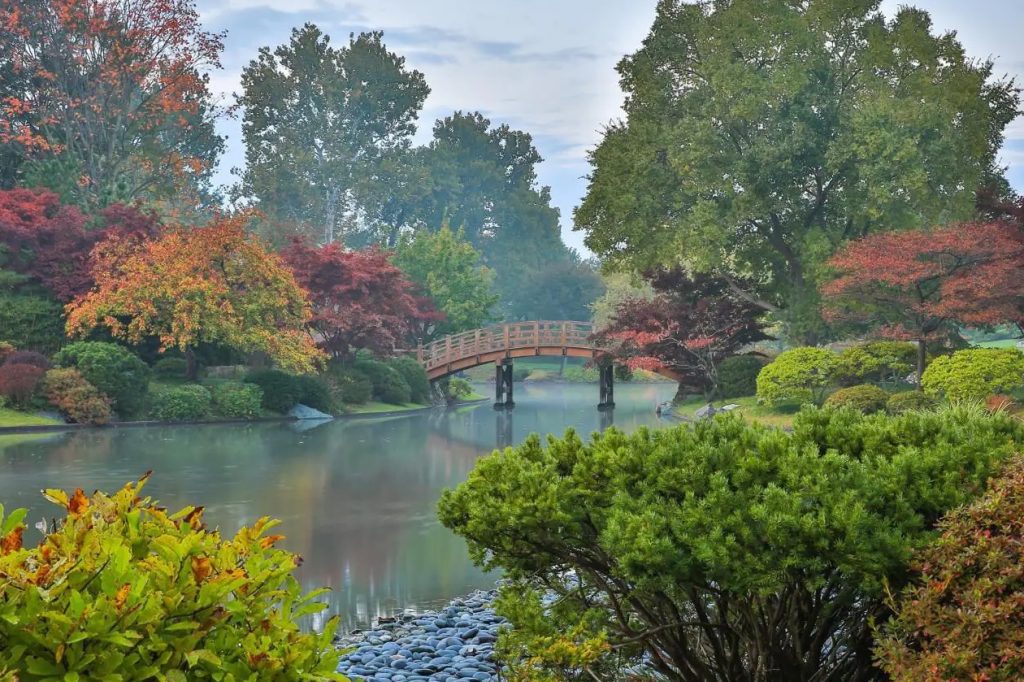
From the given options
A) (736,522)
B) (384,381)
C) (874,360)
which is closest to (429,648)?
(736,522)

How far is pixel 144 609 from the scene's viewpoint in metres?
2.49

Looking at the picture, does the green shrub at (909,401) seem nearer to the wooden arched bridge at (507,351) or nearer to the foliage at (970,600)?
the wooden arched bridge at (507,351)

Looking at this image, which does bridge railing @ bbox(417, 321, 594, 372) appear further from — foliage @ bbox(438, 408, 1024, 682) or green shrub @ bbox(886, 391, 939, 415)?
foliage @ bbox(438, 408, 1024, 682)

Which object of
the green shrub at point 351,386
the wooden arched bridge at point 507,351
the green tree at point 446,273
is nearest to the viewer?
the green shrub at point 351,386

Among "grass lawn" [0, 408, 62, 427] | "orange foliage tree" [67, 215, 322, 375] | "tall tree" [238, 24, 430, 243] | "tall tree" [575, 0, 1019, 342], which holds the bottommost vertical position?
"grass lawn" [0, 408, 62, 427]

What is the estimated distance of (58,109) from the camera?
3183 centimetres

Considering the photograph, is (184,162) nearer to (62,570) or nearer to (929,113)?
(929,113)

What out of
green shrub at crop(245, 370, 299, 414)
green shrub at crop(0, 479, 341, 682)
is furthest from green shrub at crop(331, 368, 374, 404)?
green shrub at crop(0, 479, 341, 682)

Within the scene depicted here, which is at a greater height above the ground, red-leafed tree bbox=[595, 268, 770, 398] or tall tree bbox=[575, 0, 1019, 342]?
tall tree bbox=[575, 0, 1019, 342]

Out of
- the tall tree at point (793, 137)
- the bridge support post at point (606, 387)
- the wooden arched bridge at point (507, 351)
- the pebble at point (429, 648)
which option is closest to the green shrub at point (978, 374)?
the tall tree at point (793, 137)

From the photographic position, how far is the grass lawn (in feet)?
69.4

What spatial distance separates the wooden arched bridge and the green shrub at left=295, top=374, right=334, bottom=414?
651 cm

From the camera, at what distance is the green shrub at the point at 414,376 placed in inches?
1309

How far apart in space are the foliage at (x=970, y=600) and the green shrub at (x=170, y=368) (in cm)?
2475
